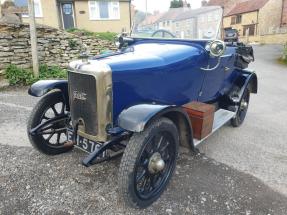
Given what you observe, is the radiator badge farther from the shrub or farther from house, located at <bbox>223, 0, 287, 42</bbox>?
house, located at <bbox>223, 0, 287, 42</bbox>

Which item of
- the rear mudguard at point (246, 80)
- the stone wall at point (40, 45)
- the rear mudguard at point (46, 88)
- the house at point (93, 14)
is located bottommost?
the rear mudguard at point (246, 80)

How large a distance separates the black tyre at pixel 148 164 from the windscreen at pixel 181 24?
5.48ft

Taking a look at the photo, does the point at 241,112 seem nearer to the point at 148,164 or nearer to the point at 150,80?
the point at 150,80

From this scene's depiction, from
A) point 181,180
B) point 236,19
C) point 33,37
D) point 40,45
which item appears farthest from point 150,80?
point 236,19

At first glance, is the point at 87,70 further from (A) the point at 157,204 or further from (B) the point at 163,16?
(B) the point at 163,16

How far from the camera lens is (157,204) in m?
2.68

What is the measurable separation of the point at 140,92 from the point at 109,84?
44cm

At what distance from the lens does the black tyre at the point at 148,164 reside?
2.33 metres

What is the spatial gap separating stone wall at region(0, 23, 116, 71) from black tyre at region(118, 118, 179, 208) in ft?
21.4

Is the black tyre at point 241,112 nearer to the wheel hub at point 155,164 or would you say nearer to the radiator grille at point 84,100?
the wheel hub at point 155,164

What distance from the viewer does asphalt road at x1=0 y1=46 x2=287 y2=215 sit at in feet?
8.62

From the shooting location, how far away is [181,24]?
3900mm

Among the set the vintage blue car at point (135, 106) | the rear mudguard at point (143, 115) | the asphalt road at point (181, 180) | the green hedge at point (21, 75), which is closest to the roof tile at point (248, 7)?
the green hedge at point (21, 75)

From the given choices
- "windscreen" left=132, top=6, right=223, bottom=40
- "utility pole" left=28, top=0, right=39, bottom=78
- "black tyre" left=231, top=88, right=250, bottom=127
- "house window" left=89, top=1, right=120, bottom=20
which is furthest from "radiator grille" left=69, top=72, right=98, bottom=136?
"house window" left=89, top=1, right=120, bottom=20
